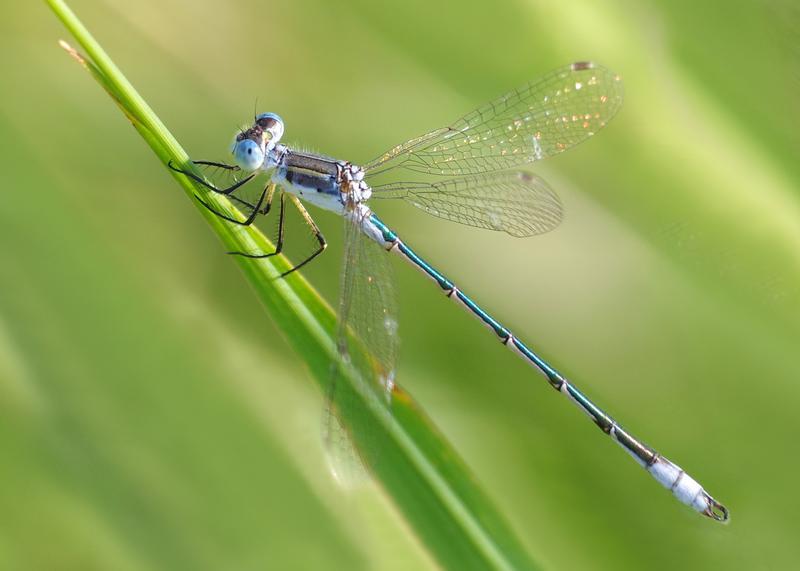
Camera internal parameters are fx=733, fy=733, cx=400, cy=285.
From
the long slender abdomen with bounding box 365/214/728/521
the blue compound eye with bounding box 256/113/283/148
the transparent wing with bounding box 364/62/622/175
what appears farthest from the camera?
the transparent wing with bounding box 364/62/622/175

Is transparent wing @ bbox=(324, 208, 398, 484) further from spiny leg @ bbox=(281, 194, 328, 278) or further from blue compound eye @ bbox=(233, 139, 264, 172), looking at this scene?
blue compound eye @ bbox=(233, 139, 264, 172)

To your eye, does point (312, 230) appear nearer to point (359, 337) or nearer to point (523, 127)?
point (359, 337)

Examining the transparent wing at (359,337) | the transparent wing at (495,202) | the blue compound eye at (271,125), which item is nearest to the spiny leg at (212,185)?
the blue compound eye at (271,125)

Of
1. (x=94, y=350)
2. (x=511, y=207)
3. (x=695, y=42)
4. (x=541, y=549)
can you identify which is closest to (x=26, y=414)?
(x=94, y=350)

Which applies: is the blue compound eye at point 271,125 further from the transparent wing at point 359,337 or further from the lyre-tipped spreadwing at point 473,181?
the transparent wing at point 359,337

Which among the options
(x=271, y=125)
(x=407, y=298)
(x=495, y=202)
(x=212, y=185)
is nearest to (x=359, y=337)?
(x=212, y=185)

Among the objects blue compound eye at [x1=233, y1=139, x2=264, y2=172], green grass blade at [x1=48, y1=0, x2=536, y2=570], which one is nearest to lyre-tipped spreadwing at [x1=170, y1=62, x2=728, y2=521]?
blue compound eye at [x1=233, y1=139, x2=264, y2=172]

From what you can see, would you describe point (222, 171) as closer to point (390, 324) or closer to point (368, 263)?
point (368, 263)
